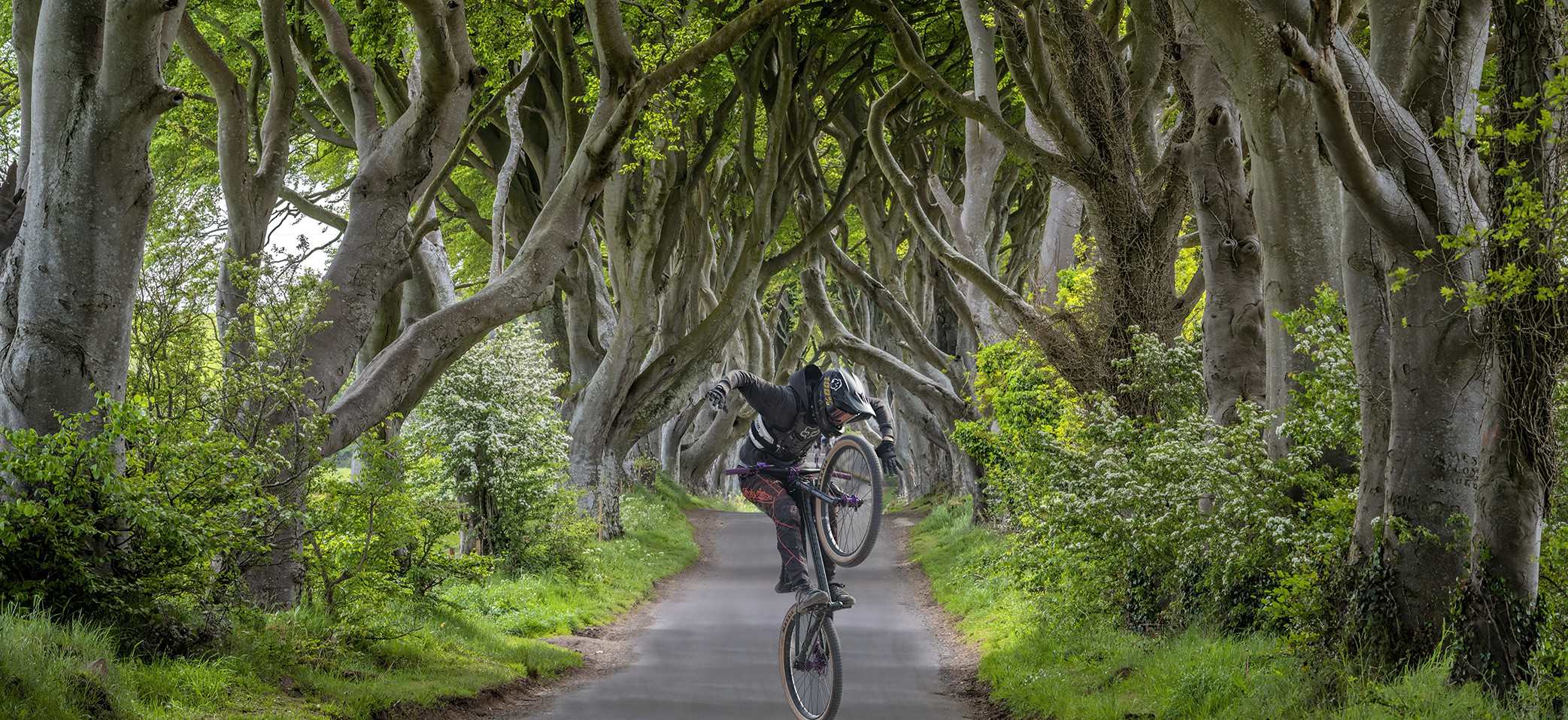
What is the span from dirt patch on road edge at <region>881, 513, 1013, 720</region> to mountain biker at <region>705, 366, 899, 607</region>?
227cm

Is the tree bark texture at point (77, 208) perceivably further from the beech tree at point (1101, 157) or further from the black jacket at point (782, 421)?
the beech tree at point (1101, 157)

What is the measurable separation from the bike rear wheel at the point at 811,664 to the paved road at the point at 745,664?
2.76 ft

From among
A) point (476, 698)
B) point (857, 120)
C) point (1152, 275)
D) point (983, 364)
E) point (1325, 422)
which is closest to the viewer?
point (1325, 422)

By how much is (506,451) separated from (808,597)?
7.23m

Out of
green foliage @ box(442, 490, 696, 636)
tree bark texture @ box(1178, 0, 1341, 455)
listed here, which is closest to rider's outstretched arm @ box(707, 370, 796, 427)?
tree bark texture @ box(1178, 0, 1341, 455)

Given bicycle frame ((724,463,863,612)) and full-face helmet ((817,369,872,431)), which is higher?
full-face helmet ((817,369,872,431))

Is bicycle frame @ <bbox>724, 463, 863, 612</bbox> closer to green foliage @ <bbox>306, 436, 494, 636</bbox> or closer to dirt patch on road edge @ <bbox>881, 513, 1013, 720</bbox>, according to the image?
dirt patch on road edge @ <bbox>881, 513, 1013, 720</bbox>

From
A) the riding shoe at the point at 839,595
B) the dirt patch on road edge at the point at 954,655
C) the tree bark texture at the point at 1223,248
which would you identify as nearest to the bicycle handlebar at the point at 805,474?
the riding shoe at the point at 839,595

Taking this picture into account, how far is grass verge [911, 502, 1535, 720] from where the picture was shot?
524 centimetres

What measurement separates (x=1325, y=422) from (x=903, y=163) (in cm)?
1355

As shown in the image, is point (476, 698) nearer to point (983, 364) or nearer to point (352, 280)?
point (352, 280)

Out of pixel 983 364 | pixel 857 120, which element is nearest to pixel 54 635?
pixel 983 364

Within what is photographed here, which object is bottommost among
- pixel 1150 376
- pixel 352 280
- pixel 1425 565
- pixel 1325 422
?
pixel 1425 565

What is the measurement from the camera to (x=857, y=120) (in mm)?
19734
